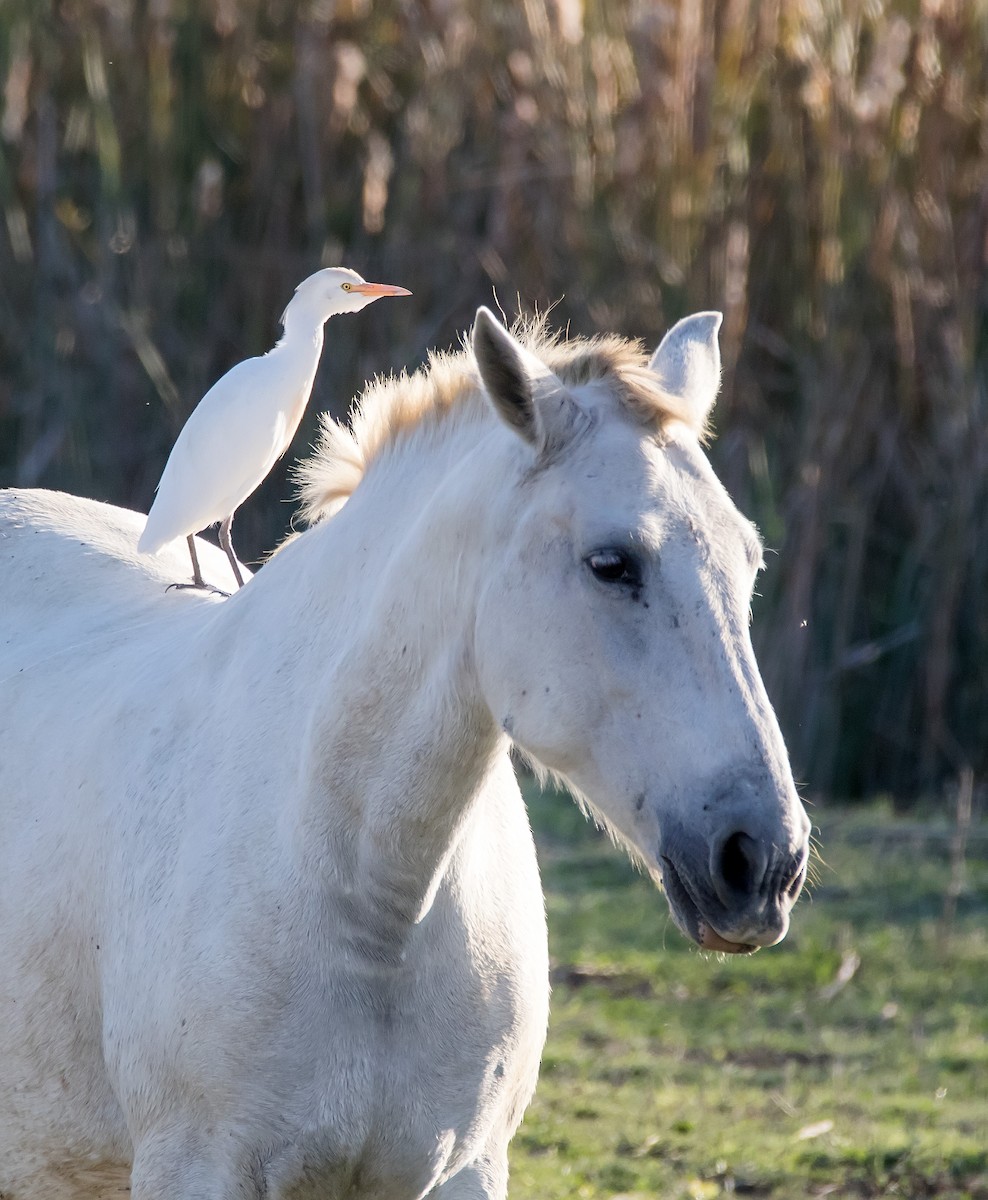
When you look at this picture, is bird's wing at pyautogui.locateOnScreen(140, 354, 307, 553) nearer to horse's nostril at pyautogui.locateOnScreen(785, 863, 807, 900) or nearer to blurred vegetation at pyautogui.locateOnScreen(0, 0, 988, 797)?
horse's nostril at pyautogui.locateOnScreen(785, 863, 807, 900)

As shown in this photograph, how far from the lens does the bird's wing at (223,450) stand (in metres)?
3.05

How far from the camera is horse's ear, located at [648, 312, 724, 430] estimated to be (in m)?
2.26

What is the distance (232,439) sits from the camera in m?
3.10

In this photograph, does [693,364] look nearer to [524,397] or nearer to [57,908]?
[524,397]

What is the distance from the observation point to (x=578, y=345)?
2354mm

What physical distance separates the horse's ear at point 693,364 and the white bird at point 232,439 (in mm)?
746

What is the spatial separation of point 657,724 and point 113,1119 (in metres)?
1.09

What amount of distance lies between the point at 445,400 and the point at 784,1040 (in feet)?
9.91

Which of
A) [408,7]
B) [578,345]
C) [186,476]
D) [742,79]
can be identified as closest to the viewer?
[578,345]

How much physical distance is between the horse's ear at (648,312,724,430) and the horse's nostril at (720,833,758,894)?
582 mm

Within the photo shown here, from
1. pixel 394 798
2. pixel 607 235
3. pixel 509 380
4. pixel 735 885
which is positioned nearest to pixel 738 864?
pixel 735 885

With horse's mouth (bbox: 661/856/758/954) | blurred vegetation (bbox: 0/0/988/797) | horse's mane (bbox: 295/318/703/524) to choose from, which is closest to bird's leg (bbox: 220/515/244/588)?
horse's mane (bbox: 295/318/703/524)

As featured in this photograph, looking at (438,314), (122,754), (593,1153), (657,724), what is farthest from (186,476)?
(438,314)

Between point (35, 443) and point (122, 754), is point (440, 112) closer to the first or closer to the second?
point (35, 443)
